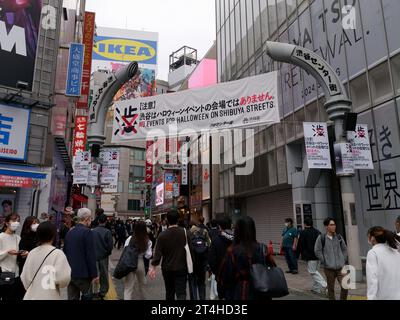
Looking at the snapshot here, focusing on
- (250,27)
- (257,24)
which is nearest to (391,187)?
(257,24)

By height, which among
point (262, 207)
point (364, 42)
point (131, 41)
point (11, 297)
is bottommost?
point (11, 297)

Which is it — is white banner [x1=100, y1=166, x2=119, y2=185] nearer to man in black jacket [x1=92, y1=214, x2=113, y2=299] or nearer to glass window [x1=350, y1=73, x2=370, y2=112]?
man in black jacket [x1=92, y1=214, x2=113, y2=299]

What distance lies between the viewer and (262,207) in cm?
2297

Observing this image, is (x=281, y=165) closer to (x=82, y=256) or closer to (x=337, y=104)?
(x=337, y=104)

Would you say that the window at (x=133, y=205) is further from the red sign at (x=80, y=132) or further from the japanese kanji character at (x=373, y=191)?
the japanese kanji character at (x=373, y=191)

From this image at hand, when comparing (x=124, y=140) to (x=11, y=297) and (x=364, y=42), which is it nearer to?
(x=11, y=297)

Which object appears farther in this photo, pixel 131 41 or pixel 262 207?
pixel 131 41

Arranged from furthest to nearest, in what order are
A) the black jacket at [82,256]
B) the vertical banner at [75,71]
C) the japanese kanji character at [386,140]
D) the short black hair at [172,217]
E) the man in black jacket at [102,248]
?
1. the vertical banner at [75,71]
2. the japanese kanji character at [386,140]
3. the man in black jacket at [102,248]
4. the short black hair at [172,217]
5. the black jacket at [82,256]

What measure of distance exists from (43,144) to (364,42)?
14743 mm

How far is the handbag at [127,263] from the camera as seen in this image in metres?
6.68

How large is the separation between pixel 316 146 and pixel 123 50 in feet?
254

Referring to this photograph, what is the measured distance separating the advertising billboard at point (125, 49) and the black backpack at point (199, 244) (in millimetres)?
71263

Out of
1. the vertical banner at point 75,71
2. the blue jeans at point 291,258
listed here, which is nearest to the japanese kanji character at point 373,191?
the blue jeans at point 291,258

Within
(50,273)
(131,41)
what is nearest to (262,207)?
(50,273)
